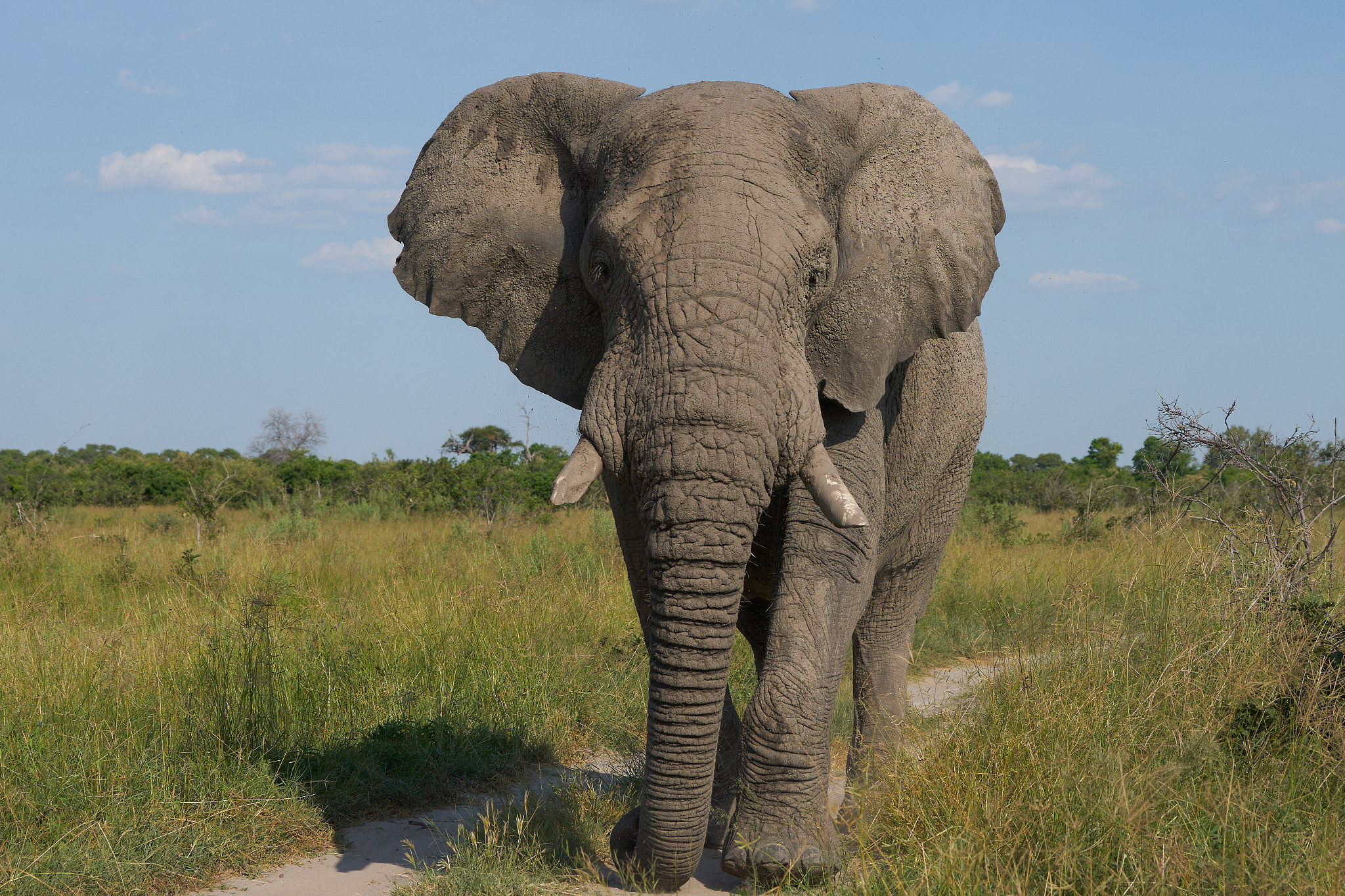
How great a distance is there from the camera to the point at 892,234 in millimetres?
3965

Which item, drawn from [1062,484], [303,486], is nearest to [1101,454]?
[1062,484]

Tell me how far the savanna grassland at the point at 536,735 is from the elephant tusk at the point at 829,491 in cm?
102

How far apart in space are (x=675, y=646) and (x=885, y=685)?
253 centimetres

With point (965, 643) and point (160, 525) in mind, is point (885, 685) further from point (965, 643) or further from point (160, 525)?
point (160, 525)

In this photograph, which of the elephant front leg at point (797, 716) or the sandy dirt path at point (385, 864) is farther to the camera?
the sandy dirt path at point (385, 864)

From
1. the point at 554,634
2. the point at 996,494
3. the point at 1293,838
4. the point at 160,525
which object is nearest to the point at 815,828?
the point at 1293,838

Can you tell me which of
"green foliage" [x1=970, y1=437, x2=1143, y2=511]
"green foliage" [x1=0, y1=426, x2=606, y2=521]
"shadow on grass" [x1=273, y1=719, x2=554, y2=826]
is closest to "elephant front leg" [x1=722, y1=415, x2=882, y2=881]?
"shadow on grass" [x1=273, y1=719, x2=554, y2=826]

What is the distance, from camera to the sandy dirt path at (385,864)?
3980mm

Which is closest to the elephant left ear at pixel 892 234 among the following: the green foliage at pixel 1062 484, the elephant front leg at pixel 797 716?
the elephant front leg at pixel 797 716

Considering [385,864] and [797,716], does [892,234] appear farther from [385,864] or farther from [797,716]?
[385,864]

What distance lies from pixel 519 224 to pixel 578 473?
52.7 inches

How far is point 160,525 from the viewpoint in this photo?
43.5 ft

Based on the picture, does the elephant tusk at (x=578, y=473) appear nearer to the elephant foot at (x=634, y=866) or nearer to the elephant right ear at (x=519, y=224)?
the elephant right ear at (x=519, y=224)

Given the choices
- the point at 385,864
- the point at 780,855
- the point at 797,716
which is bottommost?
the point at 385,864
